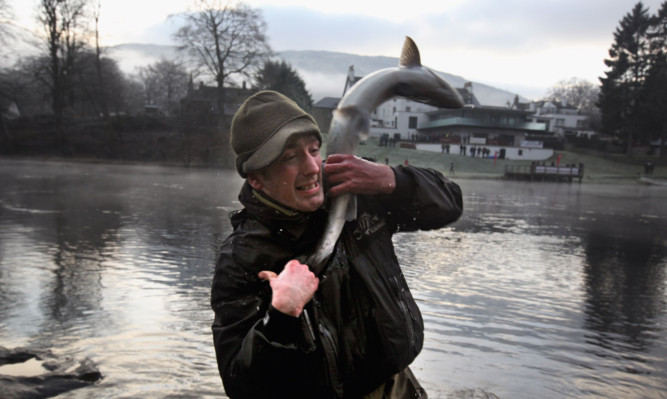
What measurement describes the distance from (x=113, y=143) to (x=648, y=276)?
148 ft

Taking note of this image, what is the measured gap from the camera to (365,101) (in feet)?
7.26

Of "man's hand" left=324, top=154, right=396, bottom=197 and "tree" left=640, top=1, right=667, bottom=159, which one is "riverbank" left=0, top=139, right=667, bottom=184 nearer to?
"tree" left=640, top=1, right=667, bottom=159

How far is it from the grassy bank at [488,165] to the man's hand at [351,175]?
43934 mm

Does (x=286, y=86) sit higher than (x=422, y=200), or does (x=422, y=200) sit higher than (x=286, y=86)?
(x=286, y=86)

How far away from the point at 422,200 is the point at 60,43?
51.0 metres

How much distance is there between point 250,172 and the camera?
6.43 feet

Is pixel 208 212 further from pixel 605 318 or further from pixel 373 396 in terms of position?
pixel 373 396

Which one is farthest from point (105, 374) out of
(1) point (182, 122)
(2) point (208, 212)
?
(1) point (182, 122)

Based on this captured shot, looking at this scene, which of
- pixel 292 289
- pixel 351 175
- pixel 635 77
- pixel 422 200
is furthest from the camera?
pixel 635 77

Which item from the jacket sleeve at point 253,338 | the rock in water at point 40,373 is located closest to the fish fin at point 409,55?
the jacket sleeve at point 253,338

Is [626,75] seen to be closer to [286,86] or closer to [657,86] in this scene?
[657,86]

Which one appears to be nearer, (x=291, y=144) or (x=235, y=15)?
(x=291, y=144)

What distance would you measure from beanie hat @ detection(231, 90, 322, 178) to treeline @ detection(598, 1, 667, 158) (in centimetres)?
6939

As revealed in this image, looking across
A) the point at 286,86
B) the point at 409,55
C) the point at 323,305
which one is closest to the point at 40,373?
the point at 323,305
